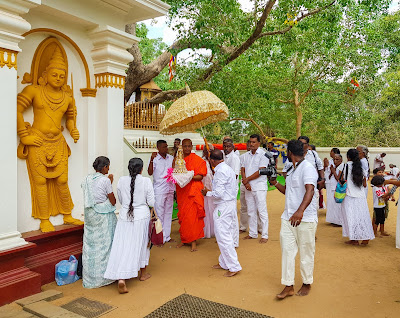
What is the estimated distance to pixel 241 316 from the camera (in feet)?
11.9

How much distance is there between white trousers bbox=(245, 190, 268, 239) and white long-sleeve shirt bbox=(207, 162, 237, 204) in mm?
1721

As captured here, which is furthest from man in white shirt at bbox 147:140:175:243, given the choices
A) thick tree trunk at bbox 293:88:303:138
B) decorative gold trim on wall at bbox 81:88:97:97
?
thick tree trunk at bbox 293:88:303:138

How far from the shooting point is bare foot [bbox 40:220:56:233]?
475cm

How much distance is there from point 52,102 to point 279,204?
7754mm

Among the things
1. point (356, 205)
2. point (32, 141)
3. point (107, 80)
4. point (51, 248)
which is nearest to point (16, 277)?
point (51, 248)

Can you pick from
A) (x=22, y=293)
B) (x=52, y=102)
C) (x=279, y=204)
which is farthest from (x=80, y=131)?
(x=279, y=204)

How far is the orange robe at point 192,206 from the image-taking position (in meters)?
6.05

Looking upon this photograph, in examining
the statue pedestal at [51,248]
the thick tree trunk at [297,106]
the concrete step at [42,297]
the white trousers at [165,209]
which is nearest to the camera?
the concrete step at [42,297]

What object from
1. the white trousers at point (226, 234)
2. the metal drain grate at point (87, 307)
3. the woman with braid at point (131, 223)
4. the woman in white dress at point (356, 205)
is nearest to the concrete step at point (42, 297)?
the metal drain grate at point (87, 307)

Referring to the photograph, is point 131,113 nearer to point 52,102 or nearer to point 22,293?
point 52,102

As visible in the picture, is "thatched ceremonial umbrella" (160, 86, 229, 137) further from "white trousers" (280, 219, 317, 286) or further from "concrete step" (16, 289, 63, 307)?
"concrete step" (16, 289, 63, 307)

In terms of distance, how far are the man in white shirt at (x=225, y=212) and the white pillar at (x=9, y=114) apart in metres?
2.50

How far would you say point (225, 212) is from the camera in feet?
16.0

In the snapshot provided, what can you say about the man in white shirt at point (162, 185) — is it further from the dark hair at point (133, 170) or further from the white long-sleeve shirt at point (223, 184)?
the dark hair at point (133, 170)
